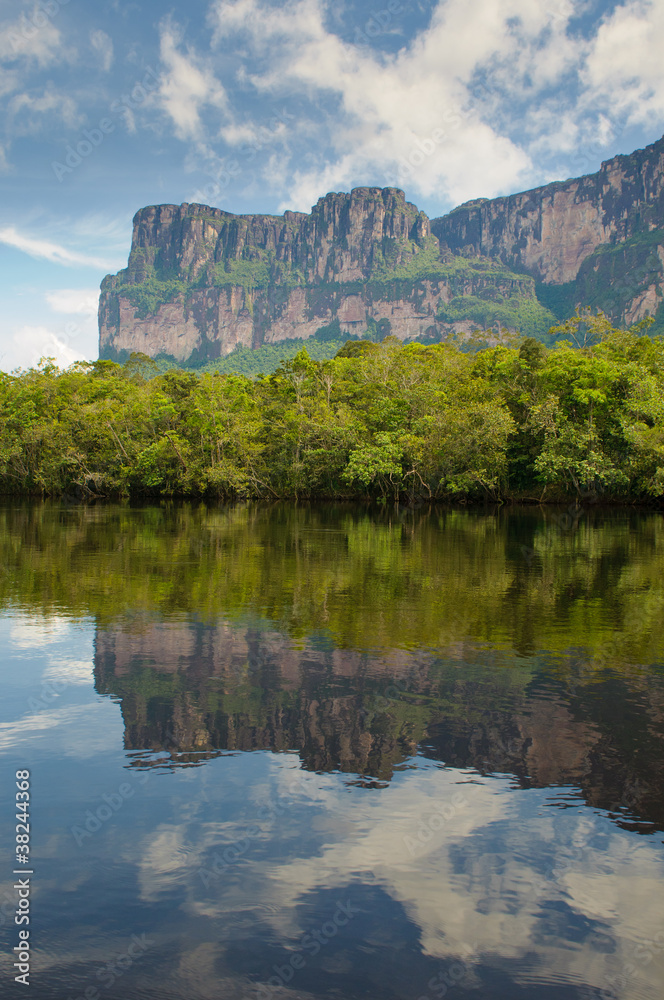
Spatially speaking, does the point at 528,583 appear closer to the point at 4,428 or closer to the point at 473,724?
the point at 473,724

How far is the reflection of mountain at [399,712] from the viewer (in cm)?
791

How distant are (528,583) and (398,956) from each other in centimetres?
1612

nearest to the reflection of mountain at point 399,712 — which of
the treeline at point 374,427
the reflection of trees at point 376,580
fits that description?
the reflection of trees at point 376,580

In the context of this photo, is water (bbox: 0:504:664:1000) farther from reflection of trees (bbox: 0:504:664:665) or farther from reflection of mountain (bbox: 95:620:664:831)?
reflection of trees (bbox: 0:504:664:665)

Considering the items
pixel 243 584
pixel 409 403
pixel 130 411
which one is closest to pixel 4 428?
pixel 130 411

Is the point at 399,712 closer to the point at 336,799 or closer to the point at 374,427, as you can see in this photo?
the point at 336,799

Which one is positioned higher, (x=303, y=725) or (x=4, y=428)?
(x=4, y=428)

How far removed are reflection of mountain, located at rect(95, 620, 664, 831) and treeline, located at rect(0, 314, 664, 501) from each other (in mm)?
44413

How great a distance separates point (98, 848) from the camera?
6.33 metres

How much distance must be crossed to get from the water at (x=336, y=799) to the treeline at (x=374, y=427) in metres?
42.0

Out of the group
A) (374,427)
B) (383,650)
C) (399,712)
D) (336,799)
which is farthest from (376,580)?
(374,427)

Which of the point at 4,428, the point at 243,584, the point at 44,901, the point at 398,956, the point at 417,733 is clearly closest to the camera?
the point at 398,956

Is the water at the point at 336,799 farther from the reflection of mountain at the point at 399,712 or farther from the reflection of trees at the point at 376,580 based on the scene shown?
the reflection of trees at the point at 376,580

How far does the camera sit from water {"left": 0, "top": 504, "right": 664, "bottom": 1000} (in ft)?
16.4
